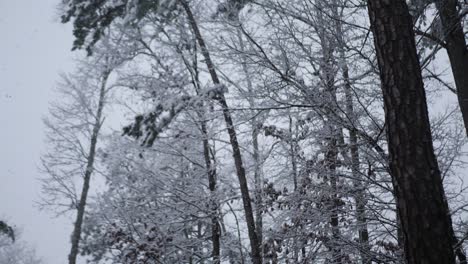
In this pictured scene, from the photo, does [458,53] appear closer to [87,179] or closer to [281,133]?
[281,133]

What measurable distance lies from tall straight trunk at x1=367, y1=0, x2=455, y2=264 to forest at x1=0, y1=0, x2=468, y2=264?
11 millimetres

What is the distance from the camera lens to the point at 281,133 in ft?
20.5

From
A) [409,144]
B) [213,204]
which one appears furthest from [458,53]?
[213,204]

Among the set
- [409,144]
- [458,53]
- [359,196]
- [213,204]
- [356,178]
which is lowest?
[409,144]

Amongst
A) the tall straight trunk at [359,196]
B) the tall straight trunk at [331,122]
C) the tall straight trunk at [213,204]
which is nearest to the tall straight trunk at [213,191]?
the tall straight trunk at [213,204]

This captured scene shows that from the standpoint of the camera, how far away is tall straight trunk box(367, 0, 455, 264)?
2.94 metres

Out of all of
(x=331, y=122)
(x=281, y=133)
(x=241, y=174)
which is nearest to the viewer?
(x=331, y=122)

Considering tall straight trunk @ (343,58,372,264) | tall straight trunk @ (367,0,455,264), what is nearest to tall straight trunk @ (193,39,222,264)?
tall straight trunk @ (343,58,372,264)

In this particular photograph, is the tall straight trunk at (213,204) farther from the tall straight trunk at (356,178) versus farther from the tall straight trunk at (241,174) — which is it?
the tall straight trunk at (356,178)

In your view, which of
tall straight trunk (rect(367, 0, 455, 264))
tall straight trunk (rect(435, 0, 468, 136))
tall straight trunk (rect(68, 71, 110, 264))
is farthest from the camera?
tall straight trunk (rect(68, 71, 110, 264))

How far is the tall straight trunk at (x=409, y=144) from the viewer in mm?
2943

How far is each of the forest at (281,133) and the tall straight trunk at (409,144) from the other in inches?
0.4

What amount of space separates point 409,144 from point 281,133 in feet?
10.5

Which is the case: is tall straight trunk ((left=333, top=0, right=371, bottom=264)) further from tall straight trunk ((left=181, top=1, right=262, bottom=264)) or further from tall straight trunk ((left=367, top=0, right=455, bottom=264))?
tall straight trunk ((left=181, top=1, right=262, bottom=264))
